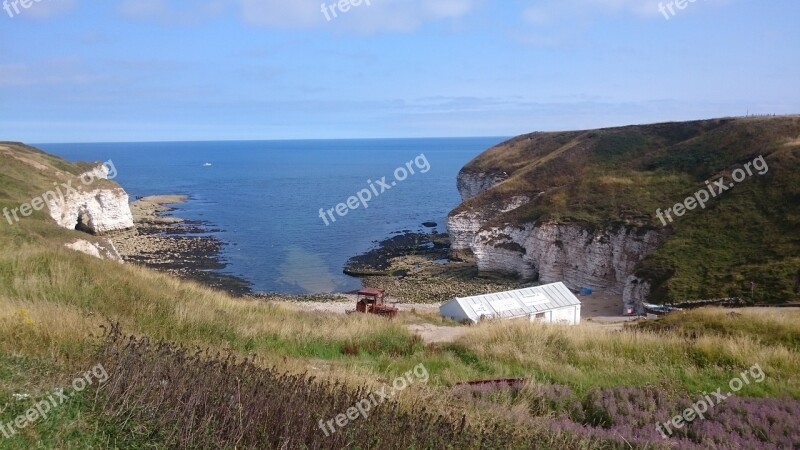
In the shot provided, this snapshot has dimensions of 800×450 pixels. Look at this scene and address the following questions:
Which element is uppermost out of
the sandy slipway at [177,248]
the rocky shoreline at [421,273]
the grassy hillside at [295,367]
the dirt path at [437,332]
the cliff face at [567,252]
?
the grassy hillside at [295,367]

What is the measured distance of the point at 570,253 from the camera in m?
52.5

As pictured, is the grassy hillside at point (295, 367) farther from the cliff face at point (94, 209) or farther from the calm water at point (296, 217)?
the cliff face at point (94, 209)

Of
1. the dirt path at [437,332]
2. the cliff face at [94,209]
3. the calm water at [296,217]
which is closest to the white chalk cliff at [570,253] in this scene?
the calm water at [296,217]

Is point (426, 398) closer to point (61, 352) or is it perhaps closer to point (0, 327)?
point (61, 352)

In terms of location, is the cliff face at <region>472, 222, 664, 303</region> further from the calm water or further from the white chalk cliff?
the calm water

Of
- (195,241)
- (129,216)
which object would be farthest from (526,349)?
(129,216)

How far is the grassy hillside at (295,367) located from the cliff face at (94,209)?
183 feet

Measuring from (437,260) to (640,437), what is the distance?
58.7 meters

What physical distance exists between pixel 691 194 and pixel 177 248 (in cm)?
5477

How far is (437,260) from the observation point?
64.5 metres

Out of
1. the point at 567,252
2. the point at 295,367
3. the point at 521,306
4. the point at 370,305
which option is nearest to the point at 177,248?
the point at 567,252

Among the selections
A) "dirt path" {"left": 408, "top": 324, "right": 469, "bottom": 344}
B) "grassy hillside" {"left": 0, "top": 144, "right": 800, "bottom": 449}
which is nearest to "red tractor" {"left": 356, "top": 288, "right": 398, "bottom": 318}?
"dirt path" {"left": 408, "top": 324, "right": 469, "bottom": 344}

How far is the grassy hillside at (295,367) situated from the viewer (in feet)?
14.4

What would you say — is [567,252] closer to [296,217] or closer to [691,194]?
[691,194]
